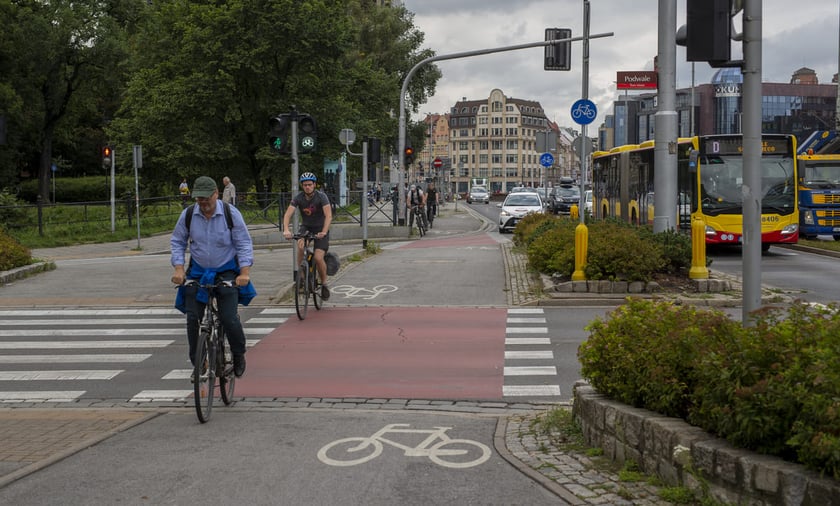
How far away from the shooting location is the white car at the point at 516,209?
38.6 metres

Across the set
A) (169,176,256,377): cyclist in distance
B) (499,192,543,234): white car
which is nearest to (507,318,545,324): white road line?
(169,176,256,377): cyclist in distance

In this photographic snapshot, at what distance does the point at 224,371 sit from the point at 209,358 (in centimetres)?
46

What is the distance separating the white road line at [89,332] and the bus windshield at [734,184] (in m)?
15.4

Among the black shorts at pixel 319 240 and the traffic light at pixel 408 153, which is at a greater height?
the traffic light at pixel 408 153

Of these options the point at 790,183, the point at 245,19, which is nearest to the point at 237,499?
the point at 790,183

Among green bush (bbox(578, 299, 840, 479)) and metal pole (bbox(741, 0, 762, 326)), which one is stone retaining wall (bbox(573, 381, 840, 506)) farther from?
metal pole (bbox(741, 0, 762, 326))

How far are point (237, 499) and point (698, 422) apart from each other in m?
2.50

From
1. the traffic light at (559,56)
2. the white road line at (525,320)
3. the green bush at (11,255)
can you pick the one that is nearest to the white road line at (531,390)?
the white road line at (525,320)

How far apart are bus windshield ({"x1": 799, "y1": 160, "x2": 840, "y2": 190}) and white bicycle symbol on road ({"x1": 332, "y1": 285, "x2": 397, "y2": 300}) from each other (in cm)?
1976

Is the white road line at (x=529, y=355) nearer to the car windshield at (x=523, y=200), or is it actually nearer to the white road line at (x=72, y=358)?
the white road line at (x=72, y=358)

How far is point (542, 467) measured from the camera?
5.99 metres

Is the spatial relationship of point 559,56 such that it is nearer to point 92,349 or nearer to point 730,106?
point 92,349

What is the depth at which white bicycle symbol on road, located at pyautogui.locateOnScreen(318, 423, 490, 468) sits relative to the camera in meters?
6.25

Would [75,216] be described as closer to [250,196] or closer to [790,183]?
[250,196]
